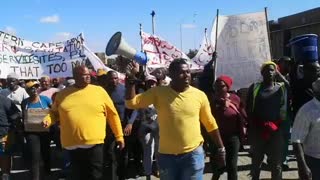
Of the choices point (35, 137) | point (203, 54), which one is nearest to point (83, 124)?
point (35, 137)

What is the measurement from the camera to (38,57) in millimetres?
Result: 10969

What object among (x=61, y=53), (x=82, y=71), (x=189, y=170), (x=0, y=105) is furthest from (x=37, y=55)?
(x=189, y=170)

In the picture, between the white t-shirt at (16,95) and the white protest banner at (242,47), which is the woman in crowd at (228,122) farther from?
the white t-shirt at (16,95)

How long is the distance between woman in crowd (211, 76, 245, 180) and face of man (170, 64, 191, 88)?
1629 mm

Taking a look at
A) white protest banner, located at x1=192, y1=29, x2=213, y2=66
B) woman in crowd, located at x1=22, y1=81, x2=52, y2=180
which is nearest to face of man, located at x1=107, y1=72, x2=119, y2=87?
woman in crowd, located at x1=22, y1=81, x2=52, y2=180

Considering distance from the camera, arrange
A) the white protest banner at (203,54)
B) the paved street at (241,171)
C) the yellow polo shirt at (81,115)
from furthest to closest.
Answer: the white protest banner at (203,54) < the paved street at (241,171) < the yellow polo shirt at (81,115)

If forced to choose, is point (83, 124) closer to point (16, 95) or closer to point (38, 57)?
point (16, 95)

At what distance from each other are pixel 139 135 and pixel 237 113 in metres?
1.90

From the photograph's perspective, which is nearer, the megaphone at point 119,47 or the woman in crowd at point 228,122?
the woman in crowd at point 228,122

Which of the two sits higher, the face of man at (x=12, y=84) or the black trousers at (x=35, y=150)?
the face of man at (x=12, y=84)

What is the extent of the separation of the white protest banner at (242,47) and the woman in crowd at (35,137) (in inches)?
109

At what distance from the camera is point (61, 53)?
11.0 m

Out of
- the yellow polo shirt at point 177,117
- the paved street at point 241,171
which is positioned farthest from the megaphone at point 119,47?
Result: the yellow polo shirt at point 177,117

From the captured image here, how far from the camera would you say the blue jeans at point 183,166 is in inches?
191
